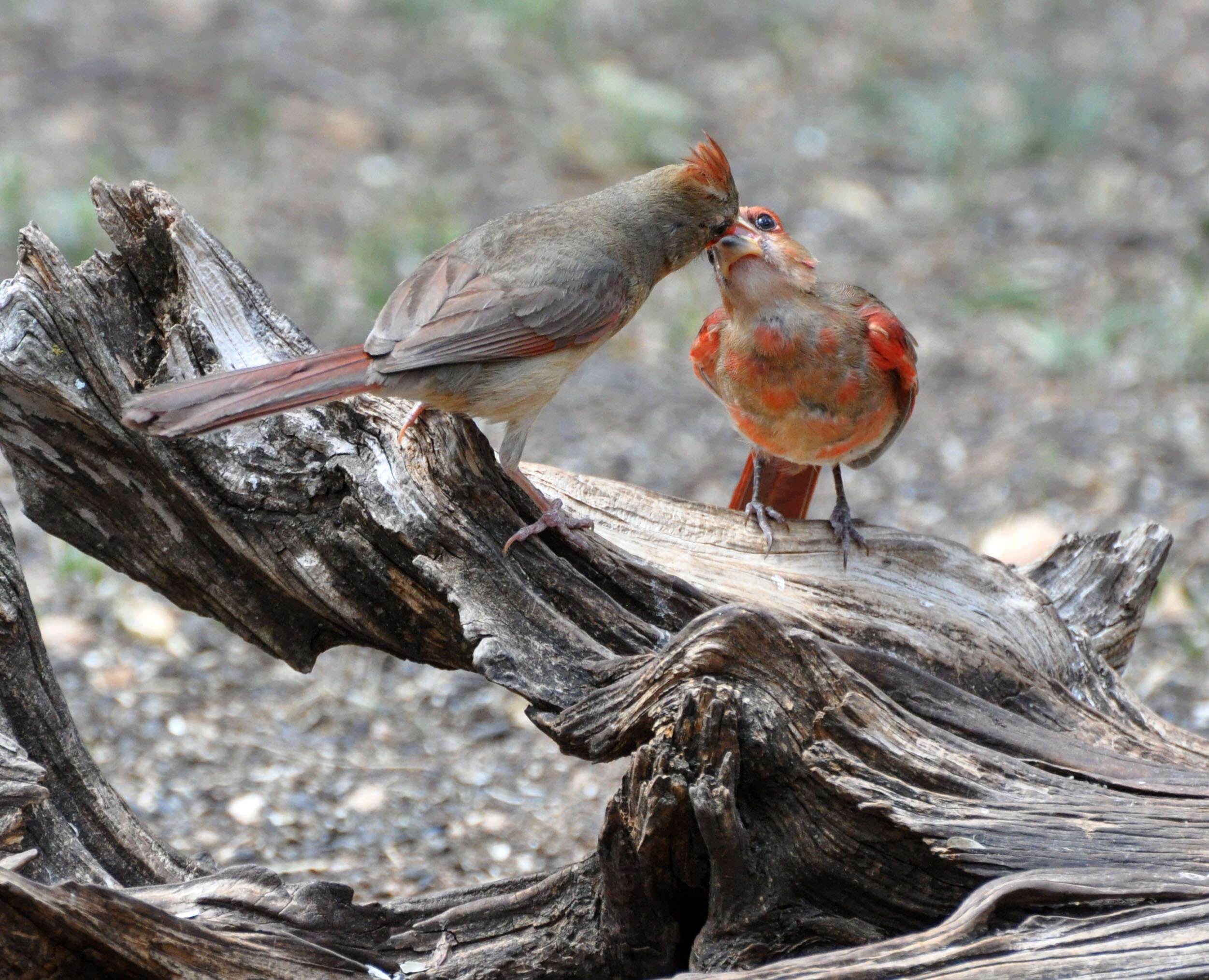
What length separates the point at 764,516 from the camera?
3.80m

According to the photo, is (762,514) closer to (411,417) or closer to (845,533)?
(845,533)

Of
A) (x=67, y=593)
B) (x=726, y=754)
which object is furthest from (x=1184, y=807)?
(x=67, y=593)

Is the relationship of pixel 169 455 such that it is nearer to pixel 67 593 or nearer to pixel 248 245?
pixel 67 593

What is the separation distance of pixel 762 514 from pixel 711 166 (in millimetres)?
969

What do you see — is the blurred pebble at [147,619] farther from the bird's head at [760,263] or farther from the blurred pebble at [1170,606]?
the blurred pebble at [1170,606]

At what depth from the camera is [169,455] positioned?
3.04 m

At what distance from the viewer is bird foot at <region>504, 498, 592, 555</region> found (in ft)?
10.0

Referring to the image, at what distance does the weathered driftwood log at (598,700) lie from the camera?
2.48 meters

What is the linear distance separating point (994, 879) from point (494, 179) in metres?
6.34

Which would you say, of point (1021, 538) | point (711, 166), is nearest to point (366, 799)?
point (711, 166)

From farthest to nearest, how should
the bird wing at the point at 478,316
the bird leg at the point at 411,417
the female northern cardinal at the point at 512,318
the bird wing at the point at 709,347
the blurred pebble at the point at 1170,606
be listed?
the blurred pebble at the point at 1170,606, the bird wing at the point at 709,347, the bird wing at the point at 478,316, the bird leg at the point at 411,417, the female northern cardinal at the point at 512,318

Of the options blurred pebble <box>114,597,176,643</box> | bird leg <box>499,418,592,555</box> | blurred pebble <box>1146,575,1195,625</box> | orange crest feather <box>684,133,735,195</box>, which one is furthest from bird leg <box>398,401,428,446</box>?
blurred pebble <box>1146,575,1195,625</box>

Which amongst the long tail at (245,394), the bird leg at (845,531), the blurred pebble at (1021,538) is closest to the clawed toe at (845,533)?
the bird leg at (845,531)

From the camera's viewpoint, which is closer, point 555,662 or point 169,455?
point 555,662
